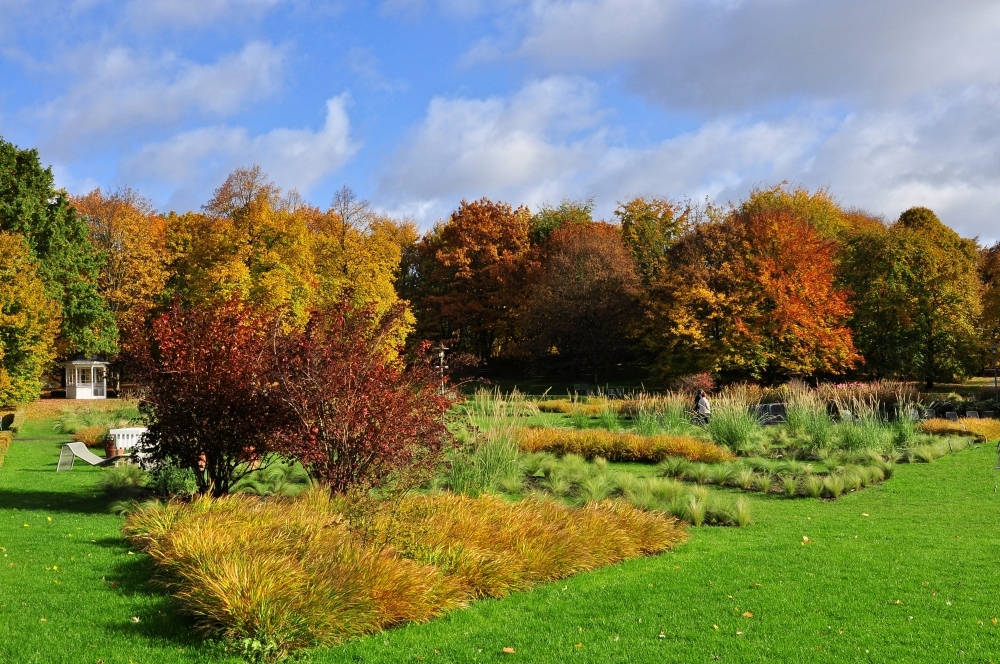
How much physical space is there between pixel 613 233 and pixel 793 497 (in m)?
37.1

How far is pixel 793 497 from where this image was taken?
1251cm

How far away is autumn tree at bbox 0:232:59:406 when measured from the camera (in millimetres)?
26188

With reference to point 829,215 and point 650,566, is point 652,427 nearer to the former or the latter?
point 650,566

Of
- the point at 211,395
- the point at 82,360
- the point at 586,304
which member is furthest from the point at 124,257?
the point at 211,395

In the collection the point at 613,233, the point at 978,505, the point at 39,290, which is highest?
the point at 613,233

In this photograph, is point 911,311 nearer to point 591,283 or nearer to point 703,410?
point 591,283

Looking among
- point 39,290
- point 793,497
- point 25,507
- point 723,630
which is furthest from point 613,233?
point 723,630

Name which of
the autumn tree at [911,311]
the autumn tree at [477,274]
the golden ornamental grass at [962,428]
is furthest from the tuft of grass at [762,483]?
the autumn tree at [477,274]

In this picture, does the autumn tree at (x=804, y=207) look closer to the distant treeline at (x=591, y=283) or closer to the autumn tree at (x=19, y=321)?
the distant treeline at (x=591, y=283)

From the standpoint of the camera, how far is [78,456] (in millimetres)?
14797

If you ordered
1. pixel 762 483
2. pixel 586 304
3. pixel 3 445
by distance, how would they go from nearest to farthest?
pixel 762 483
pixel 3 445
pixel 586 304

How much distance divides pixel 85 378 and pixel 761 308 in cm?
3352

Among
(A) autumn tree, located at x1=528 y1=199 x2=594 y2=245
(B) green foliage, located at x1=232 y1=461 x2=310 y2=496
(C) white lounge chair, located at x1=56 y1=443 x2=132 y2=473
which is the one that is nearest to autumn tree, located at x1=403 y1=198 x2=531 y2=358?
(A) autumn tree, located at x1=528 y1=199 x2=594 y2=245

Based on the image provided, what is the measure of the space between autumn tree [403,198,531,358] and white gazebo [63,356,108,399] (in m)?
17.0
